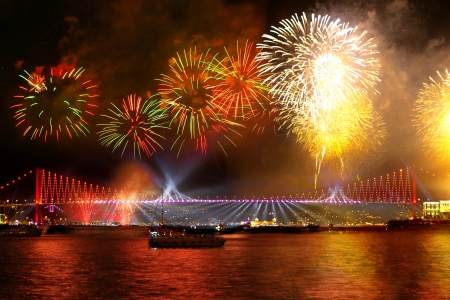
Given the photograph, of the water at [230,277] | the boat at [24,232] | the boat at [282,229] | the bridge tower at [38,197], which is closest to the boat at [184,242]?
the water at [230,277]

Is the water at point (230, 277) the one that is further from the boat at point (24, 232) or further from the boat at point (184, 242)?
the boat at point (24, 232)

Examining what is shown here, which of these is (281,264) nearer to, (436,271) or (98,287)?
(436,271)

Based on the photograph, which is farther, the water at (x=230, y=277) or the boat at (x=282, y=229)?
the boat at (x=282, y=229)

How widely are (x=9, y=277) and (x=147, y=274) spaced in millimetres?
6012

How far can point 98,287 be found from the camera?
24.8m

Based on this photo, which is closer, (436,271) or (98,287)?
(98,287)

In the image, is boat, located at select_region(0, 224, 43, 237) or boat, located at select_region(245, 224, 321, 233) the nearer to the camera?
boat, located at select_region(0, 224, 43, 237)

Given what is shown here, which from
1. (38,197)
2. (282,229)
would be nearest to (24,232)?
(38,197)

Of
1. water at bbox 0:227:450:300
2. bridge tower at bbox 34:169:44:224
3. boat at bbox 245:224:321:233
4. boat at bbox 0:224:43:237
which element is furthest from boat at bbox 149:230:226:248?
boat at bbox 245:224:321:233

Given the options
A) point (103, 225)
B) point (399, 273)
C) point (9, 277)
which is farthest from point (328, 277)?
point (103, 225)

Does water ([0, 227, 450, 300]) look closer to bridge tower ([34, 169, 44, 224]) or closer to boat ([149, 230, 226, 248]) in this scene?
boat ([149, 230, 226, 248])

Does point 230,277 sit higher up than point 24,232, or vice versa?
point 230,277

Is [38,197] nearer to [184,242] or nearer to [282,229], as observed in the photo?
[282,229]

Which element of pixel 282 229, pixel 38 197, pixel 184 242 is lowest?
pixel 282 229
